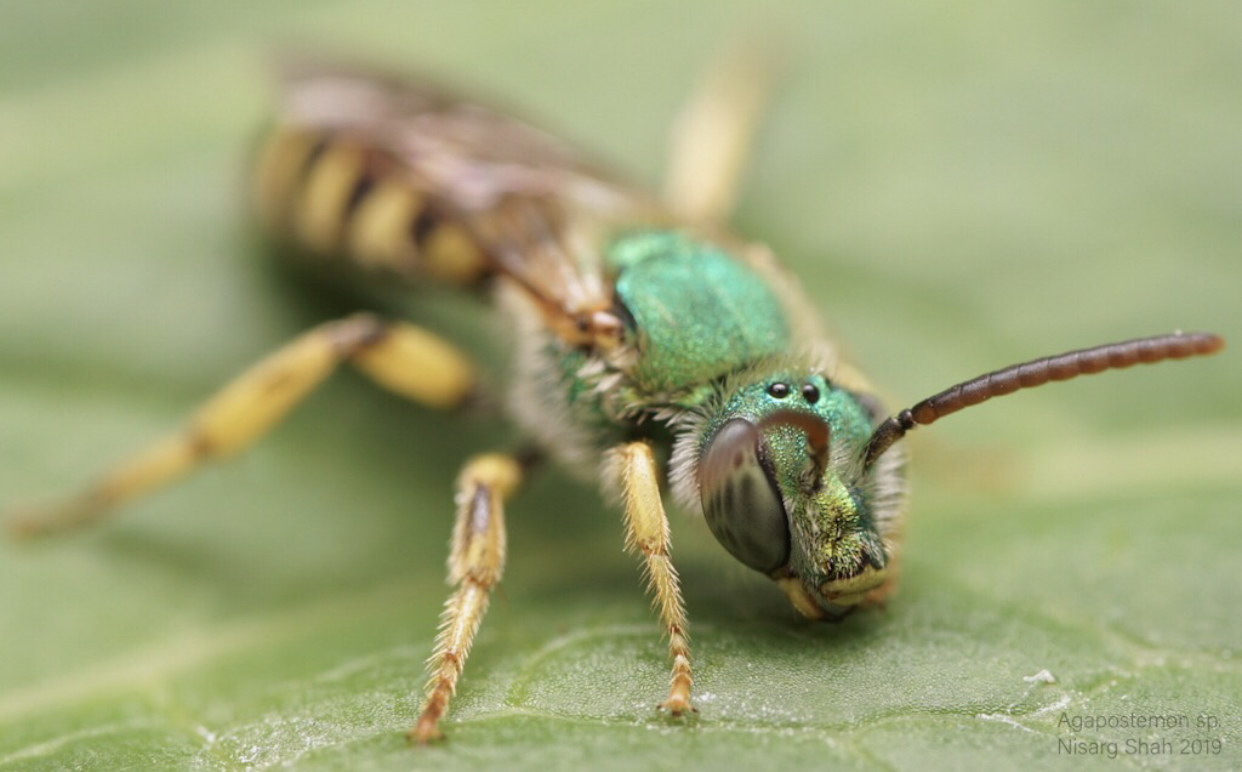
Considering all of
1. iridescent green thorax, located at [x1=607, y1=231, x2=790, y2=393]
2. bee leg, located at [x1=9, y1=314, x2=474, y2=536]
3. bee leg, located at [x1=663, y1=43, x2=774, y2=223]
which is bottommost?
bee leg, located at [x1=9, y1=314, x2=474, y2=536]

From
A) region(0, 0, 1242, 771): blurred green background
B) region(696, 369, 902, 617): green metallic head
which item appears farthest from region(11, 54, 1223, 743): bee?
region(0, 0, 1242, 771): blurred green background

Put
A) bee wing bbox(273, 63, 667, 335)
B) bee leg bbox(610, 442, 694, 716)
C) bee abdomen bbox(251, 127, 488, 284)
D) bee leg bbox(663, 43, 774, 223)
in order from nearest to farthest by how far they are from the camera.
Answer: bee leg bbox(610, 442, 694, 716)
bee wing bbox(273, 63, 667, 335)
bee abdomen bbox(251, 127, 488, 284)
bee leg bbox(663, 43, 774, 223)

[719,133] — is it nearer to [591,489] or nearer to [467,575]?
[591,489]

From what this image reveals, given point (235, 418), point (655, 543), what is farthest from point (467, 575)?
point (235, 418)

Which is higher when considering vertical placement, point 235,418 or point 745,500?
point 745,500

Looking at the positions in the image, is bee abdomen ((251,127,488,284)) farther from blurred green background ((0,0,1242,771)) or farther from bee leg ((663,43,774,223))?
bee leg ((663,43,774,223))
